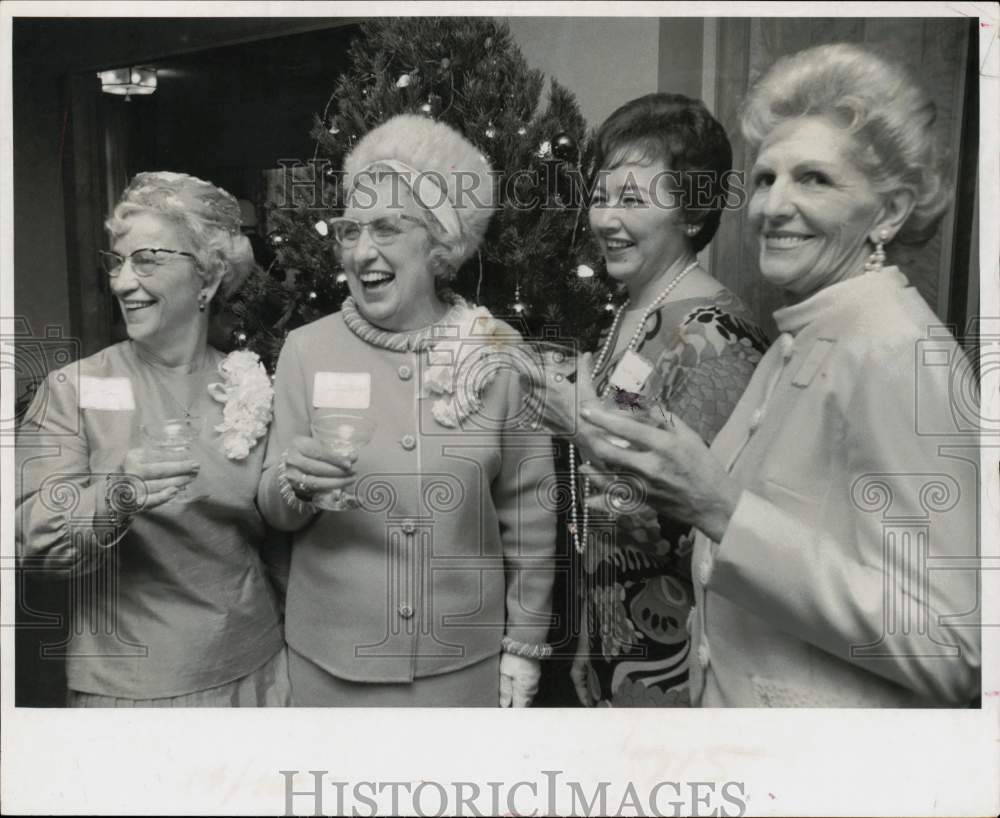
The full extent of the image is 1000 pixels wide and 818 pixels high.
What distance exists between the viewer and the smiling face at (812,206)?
185 centimetres

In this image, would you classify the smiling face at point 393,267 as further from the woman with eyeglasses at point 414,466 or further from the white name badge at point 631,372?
the white name badge at point 631,372

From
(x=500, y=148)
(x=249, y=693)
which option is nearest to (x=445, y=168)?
(x=500, y=148)

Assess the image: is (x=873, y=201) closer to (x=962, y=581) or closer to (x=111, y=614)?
(x=962, y=581)

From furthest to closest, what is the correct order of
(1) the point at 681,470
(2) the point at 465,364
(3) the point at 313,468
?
(2) the point at 465,364, (3) the point at 313,468, (1) the point at 681,470

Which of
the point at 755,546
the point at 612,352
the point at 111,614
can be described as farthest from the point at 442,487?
the point at 111,614

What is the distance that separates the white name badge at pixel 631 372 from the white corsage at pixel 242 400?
2.49 feet

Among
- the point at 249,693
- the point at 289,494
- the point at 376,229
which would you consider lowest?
the point at 249,693

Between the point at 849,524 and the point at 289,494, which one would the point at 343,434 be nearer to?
the point at 289,494

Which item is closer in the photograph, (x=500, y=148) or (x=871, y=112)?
(x=871, y=112)

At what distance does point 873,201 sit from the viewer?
186 centimetres

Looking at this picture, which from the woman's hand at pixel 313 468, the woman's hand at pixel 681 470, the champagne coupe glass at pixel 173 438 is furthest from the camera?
the champagne coupe glass at pixel 173 438

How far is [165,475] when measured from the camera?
1.99m

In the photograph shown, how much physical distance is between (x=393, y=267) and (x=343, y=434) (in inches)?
14.9

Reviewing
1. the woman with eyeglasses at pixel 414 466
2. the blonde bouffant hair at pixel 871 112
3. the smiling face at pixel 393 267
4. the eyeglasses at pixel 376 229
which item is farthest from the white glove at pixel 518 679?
the blonde bouffant hair at pixel 871 112
